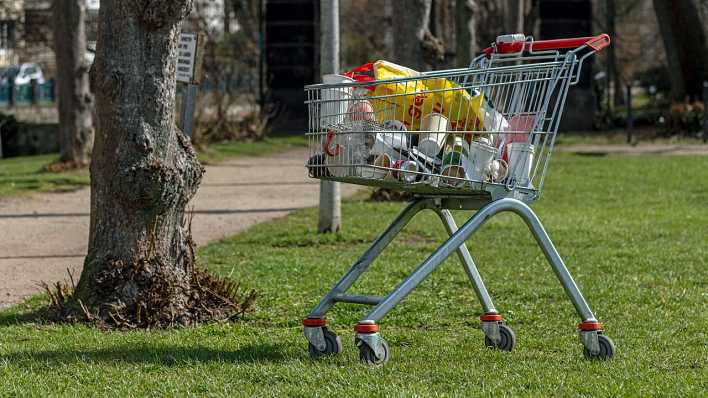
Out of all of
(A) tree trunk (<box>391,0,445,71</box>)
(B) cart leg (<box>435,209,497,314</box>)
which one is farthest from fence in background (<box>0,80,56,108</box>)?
(B) cart leg (<box>435,209,497,314</box>)

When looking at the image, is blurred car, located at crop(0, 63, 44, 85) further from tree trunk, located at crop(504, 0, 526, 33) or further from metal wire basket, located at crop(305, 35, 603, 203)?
metal wire basket, located at crop(305, 35, 603, 203)

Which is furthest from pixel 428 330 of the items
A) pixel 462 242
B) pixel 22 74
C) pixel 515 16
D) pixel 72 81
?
pixel 22 74

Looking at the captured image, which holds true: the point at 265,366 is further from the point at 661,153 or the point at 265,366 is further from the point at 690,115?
the point at 690,115

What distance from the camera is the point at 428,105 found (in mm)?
5609

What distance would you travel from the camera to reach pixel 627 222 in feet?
40.7

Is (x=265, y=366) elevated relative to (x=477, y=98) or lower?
lower

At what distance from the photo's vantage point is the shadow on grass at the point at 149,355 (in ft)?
19.4

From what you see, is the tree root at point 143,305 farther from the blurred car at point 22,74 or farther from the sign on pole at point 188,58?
the blurred car at point 22,74

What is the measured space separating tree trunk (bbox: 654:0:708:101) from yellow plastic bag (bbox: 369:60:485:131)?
24234mm

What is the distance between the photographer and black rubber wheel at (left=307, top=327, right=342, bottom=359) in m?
6.02

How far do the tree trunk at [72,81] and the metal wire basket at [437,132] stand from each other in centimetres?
1478

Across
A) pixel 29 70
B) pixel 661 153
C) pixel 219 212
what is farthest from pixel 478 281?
pixel 29 70

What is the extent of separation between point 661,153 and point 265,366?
58.0 feet

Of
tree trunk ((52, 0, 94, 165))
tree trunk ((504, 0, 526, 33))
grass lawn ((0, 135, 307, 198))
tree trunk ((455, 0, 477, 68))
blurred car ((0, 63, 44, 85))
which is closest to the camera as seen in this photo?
grass lawn ((0, 135, 307, 198))
